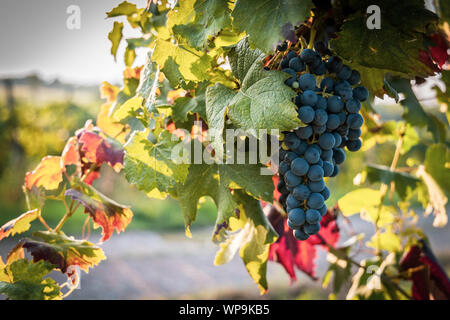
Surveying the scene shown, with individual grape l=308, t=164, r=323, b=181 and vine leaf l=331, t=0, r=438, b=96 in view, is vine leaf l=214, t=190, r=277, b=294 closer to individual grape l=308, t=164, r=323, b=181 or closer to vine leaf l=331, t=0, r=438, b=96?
→ individual grape l=308, t=164, r=323, b=181

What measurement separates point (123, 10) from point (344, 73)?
0.46m

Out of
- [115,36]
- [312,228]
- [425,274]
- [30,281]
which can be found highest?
[115,36]

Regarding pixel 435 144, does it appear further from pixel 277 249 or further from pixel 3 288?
pixel 3 288

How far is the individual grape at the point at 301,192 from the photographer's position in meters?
0.49

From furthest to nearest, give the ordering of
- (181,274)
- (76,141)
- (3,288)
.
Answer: (181,274) < (76,141) < (3,288)

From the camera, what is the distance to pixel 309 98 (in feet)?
1.53

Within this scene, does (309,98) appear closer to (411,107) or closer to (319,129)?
(319,129)

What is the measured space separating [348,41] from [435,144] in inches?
23.4

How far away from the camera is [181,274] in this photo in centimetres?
375

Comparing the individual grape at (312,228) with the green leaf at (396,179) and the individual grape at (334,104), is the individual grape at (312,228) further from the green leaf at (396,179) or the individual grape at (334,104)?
the green leaf at (396,179)

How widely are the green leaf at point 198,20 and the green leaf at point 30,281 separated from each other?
0.43 meters

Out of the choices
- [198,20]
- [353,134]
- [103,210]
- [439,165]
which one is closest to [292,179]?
[353,134]

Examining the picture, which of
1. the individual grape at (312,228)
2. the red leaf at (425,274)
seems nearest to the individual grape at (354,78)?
the individual grape at (312,228)

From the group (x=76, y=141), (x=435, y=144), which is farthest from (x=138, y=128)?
(x=435, y=144)
